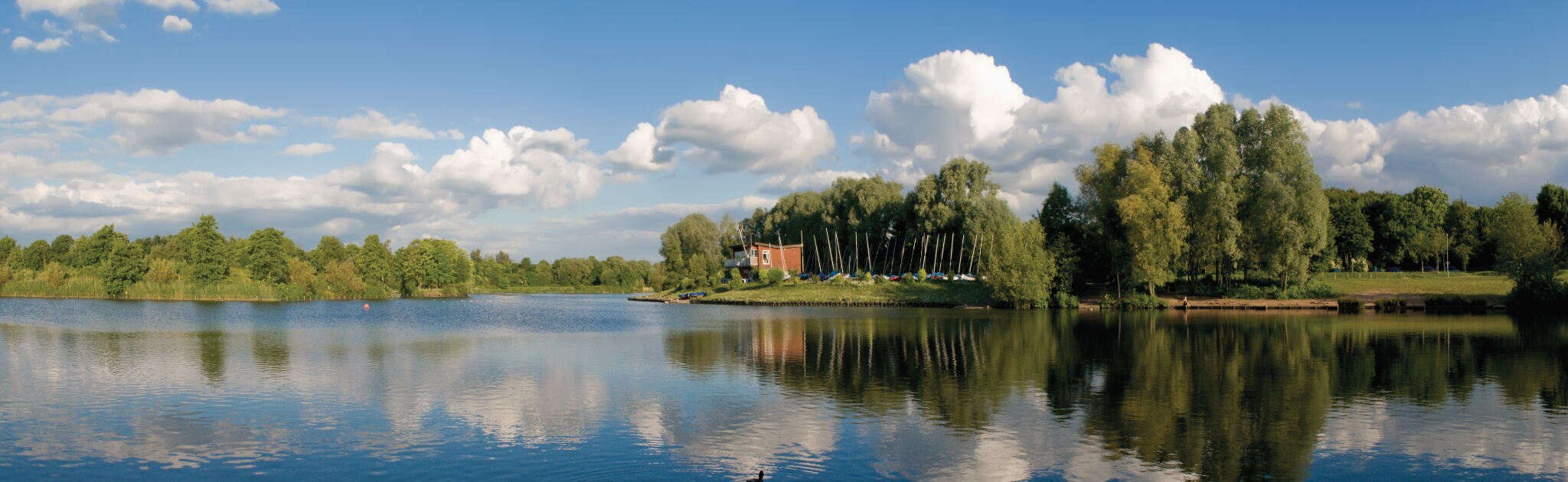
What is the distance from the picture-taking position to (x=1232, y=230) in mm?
55406

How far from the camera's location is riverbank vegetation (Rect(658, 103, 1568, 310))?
55.0 meters

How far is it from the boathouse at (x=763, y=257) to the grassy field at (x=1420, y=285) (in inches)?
1923

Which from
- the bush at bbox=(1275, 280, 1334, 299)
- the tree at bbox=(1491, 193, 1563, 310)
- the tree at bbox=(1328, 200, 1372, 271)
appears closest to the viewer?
the tree at bbox=(1491, 193, 1563, 310)

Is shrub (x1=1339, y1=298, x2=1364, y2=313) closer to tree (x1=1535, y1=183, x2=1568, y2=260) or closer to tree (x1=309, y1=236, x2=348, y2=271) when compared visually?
tree (x1=1535, y1=183, x2=1568, y2=260)

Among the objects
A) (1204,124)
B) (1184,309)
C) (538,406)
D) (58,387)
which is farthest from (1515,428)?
(1204,124)

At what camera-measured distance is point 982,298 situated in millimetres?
66438

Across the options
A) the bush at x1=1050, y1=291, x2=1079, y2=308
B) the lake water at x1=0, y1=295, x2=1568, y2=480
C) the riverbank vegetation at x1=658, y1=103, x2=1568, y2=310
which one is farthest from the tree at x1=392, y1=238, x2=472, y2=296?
the bush at x1=1050, y1=291, x2=1079, y2=308

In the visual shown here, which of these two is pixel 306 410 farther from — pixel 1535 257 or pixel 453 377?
pixel 1535 257

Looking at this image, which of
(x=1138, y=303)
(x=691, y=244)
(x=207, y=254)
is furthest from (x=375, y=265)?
(x=1138, y=303)

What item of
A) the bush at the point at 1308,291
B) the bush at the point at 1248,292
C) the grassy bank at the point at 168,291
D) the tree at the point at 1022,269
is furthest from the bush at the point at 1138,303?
the grassy bank at the point at 168,291

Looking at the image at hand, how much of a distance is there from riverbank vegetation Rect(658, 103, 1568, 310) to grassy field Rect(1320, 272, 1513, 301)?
0.26 metres

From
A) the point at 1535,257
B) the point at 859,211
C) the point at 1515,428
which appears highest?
the point at 859,211

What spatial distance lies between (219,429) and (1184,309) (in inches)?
2144

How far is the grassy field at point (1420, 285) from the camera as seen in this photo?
185 feet
